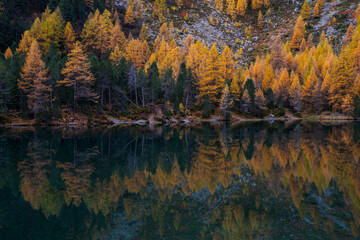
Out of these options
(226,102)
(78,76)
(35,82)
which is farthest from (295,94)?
(35,82)

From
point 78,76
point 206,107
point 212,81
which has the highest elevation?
point 212,81

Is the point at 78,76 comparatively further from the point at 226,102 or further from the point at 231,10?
the point at 231,10

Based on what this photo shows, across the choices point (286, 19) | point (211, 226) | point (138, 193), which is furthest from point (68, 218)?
point (286, 19)

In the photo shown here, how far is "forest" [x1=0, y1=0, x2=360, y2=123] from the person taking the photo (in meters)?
48.1

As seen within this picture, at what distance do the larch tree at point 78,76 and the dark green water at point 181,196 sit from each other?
105ft

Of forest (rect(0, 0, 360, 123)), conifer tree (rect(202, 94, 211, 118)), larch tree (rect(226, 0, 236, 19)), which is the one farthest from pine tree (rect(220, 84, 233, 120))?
larch tree (rect(226, 0, 236, 19))

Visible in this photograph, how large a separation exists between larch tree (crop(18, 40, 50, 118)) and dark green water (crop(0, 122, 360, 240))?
30.7 metres

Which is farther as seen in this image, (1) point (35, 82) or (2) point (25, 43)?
(2) point (25, 43)

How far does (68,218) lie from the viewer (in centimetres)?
830

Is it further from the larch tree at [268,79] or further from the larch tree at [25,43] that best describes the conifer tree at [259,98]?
the larch tree at [25,43]

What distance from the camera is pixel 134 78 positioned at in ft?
191

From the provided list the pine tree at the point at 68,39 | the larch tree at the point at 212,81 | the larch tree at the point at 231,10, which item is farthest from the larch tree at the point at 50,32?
the larch tree at the point at 231,10

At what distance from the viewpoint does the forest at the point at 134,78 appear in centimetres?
4809

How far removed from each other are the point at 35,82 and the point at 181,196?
44343mm
